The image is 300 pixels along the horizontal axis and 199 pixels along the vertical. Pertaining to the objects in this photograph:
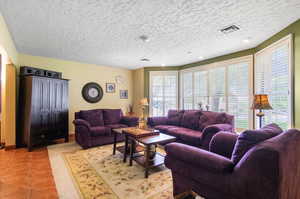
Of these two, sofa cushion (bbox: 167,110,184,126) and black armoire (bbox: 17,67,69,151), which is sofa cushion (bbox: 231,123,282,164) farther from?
black armoire (bbox: 17,67,69,151)

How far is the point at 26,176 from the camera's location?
8.01 ft

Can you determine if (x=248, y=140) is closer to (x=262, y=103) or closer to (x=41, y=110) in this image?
(x=262, y=103)

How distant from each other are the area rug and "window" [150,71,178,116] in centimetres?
293

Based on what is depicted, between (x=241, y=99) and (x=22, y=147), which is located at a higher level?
(x=241, y=99)

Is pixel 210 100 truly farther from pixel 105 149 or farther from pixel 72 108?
pixel 72 108

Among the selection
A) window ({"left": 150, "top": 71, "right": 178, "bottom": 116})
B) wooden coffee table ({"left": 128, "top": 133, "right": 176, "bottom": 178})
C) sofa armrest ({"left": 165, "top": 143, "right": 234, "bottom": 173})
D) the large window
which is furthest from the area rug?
window ({"left": 150, "top": 71, "right": 178, "bottom": 116})

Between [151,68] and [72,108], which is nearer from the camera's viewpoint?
[72,108]

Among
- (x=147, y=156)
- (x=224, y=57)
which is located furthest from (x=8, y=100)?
(x=224, y=57)

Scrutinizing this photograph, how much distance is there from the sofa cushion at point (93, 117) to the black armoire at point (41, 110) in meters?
0.53

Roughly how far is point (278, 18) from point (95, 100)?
5.26 m

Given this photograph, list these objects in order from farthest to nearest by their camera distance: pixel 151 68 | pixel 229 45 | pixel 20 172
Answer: pixel 151 68 → pixel 229 45 → pixel 20 172

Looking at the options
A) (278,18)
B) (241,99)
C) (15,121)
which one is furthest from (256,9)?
(15,121)

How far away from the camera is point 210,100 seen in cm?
475

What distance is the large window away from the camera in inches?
152
